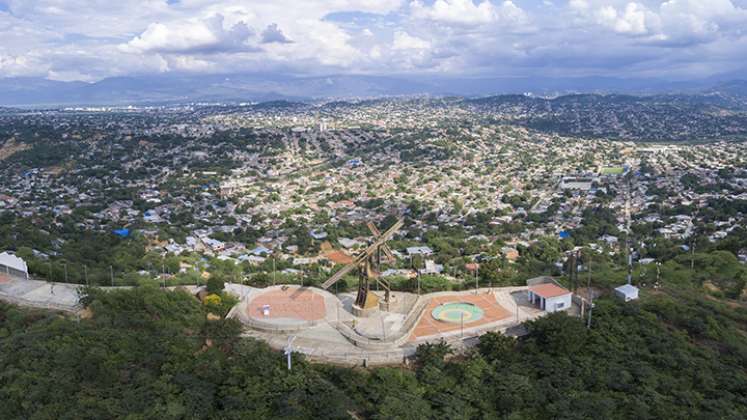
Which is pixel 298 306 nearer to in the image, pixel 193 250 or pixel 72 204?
pixel 193 250

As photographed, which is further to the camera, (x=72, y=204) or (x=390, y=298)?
(x=72, y=204)

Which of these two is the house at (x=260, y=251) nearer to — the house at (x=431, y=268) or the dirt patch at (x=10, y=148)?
the house at (x=431, y=268)

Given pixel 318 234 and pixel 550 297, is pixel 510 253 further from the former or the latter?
pixel 550 297

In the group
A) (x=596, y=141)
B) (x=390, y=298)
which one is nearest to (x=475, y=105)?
(x=596, y=141)

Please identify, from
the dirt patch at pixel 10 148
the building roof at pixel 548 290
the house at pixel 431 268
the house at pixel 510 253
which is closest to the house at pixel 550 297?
the building roof at pixel 548 290

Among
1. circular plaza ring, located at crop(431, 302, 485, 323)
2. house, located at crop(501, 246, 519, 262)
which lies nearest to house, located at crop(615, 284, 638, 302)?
circular plaza ring, located at crop(431, 302, 485, 323)

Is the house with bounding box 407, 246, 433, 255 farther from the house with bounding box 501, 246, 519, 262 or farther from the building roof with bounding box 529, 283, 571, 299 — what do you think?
the building roof with bounding box 529, 283, 571, 299

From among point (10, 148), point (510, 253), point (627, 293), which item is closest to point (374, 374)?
point (627, 293)
